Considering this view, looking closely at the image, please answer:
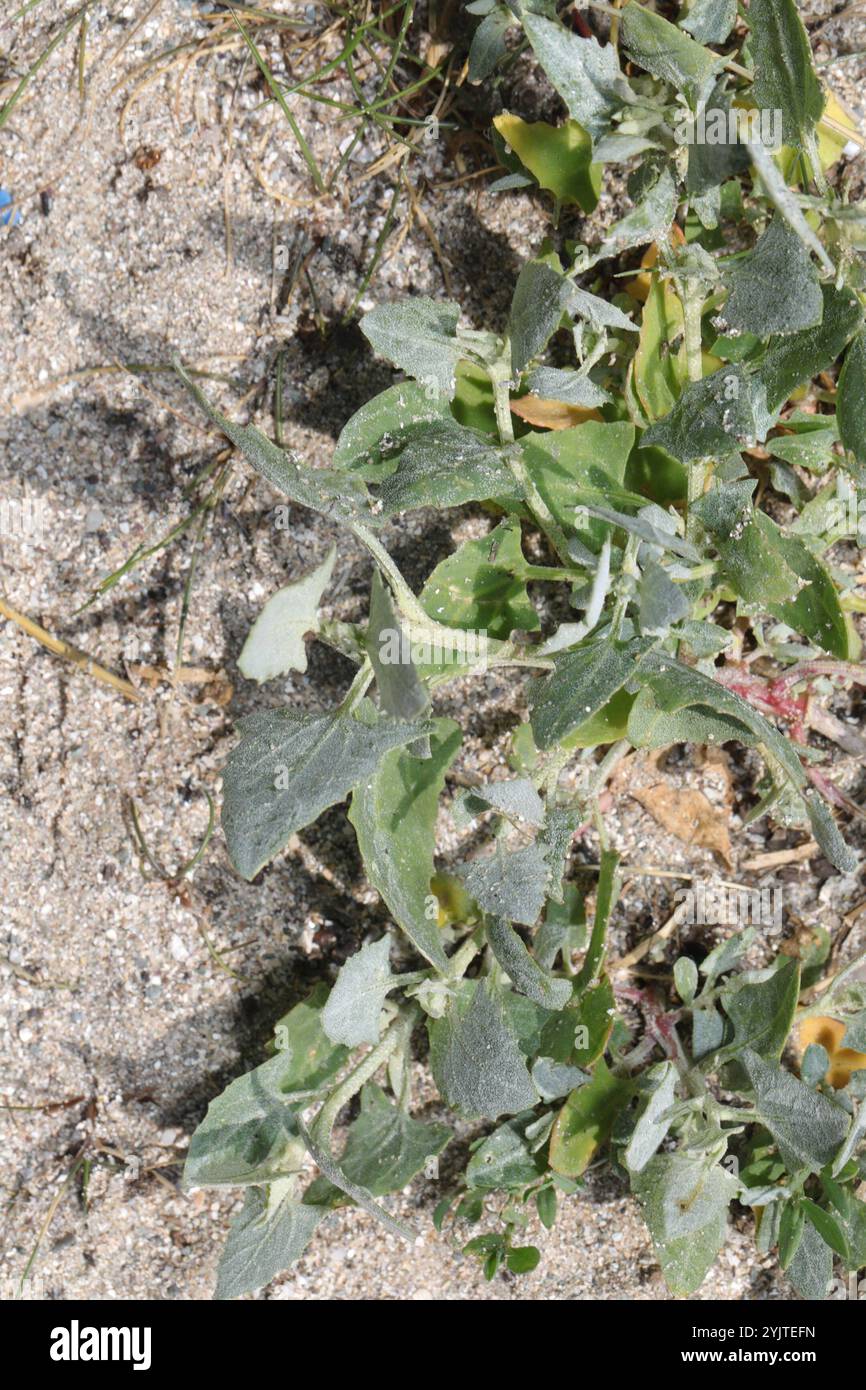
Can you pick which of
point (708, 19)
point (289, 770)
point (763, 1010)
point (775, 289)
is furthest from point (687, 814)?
point (708, 19)

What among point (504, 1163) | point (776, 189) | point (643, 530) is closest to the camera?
point (776, 189)

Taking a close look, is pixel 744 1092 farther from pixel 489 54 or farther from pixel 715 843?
pixel 489 54

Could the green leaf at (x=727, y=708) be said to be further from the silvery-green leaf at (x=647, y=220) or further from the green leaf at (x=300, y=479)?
the silvery-green leaf at (x=647, y=220)

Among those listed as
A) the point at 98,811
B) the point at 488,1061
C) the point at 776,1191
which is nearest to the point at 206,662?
the point at 98,811

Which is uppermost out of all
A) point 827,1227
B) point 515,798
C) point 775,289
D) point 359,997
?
point 775,289

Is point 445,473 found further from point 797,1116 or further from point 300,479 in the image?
point 797,1116

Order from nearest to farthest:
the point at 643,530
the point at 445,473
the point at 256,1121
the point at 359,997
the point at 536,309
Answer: the point at 643,530
the point at 536,309
the point at 445,473
the point at 359,997
the point at 256,1121

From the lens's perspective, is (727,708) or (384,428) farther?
(384,428)
